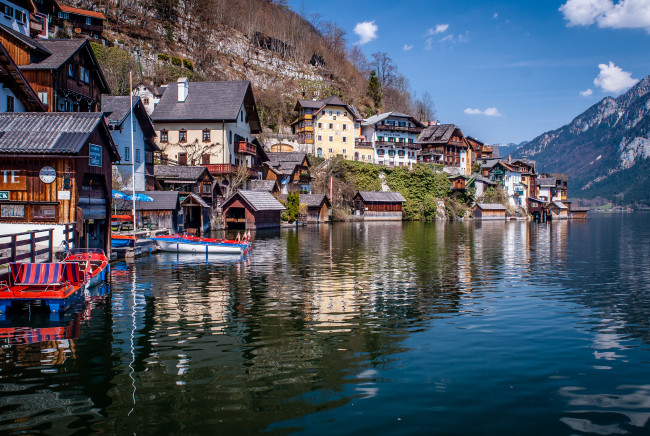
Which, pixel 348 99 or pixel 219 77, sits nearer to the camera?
pixel 219 77

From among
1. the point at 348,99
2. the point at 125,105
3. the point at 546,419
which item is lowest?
the point at 546,419

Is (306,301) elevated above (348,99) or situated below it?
below

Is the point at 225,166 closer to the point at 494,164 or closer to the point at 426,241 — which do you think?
the point at 426,241

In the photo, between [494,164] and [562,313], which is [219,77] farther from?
[562,313]

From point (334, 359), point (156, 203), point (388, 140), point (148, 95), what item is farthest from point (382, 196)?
point (334, 359)

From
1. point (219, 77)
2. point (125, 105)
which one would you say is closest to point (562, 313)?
point (125, 105)

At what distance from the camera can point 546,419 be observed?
32.6 ft

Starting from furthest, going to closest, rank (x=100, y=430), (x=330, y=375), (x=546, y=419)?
1. (x=330, y=375)
2. (x=546, y=419)
3. (x=100, y=430)

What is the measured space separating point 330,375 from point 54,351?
313 inches

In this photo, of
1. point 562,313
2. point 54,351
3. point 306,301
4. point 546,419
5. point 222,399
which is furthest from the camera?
point 306,301

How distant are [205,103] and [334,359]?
6536 cm

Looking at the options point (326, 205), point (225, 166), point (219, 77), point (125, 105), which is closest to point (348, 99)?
point (219, 77)

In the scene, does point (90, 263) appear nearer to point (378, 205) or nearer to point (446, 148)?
point (378, 205)

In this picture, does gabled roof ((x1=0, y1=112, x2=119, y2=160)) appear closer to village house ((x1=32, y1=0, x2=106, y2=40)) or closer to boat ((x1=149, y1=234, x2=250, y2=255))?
boat ((x1=149, y1=234, x2=250, y2=255))
